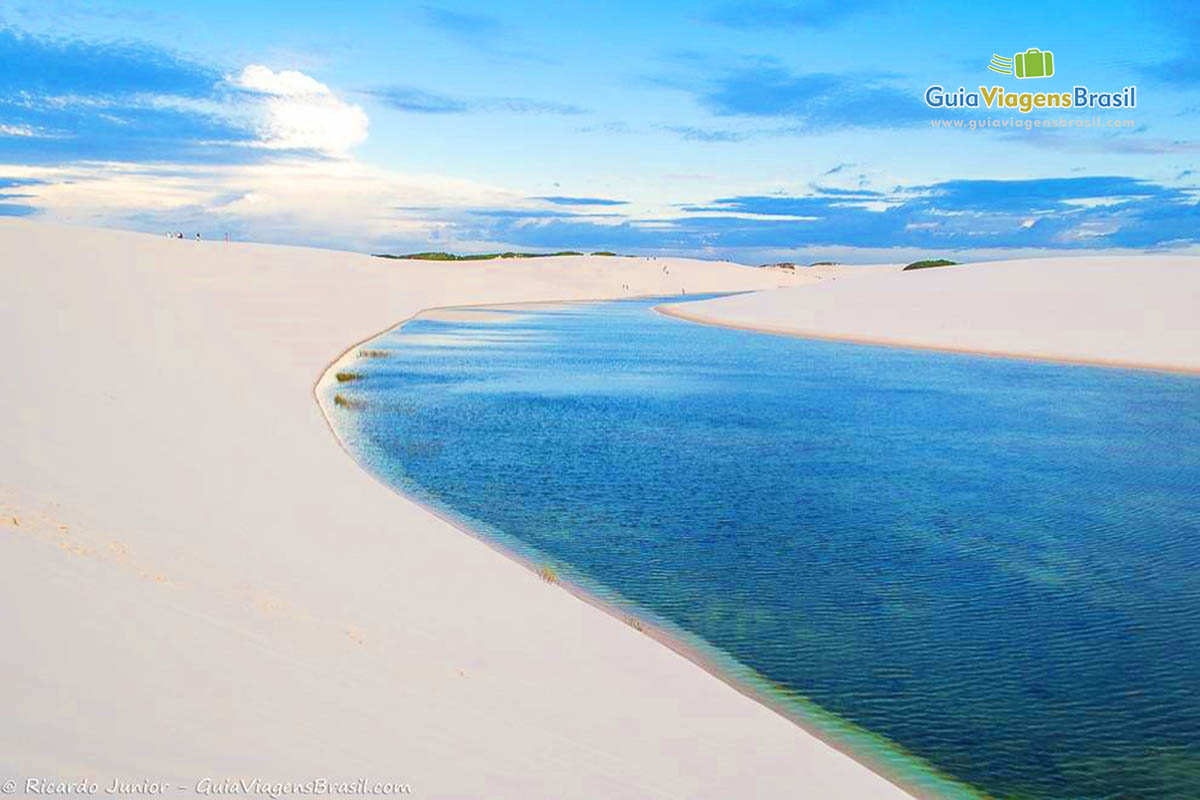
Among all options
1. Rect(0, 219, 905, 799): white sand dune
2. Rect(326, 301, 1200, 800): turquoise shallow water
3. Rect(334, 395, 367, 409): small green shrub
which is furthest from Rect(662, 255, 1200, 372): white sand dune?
Rect(0, 219, 905, 799): white sand dune

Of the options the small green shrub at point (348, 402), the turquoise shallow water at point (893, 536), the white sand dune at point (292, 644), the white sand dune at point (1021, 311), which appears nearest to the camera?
the white sand dune at point (292, 644)

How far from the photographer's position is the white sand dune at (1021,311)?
155ft

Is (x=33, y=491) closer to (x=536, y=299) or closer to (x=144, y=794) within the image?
(x=144, y=794)

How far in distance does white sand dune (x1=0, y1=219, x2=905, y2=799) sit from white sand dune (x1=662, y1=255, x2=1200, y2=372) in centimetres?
3991

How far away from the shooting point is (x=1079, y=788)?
7840mm

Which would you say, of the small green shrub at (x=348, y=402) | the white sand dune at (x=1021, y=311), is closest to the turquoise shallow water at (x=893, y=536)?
the small green shrub at (x=348, y=402)

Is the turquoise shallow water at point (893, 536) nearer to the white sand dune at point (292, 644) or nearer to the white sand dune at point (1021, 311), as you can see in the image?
the white sand dune at point (292, 644)

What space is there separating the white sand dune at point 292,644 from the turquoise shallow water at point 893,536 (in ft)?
5.16

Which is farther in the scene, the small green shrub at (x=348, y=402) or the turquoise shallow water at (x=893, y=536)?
the small green shrub at (x=348, y=402)

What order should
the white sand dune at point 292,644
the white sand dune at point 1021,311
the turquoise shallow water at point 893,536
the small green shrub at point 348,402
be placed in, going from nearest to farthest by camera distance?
the white sand dune at point 292,644, the turquoise shallow water at point 893,536, the small green shrub at point 348,402, the white sand dune at point 1021,311

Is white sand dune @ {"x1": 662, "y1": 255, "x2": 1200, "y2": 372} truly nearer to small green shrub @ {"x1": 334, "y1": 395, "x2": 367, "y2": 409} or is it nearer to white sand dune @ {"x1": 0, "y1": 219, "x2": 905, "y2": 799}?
small green shrub @ {"x1": 334, "y1": 395, "x2": 367, "y2": 409}

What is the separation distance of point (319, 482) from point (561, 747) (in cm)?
849

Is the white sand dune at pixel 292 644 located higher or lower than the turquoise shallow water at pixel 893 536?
higher

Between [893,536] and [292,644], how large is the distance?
33.8 feet
